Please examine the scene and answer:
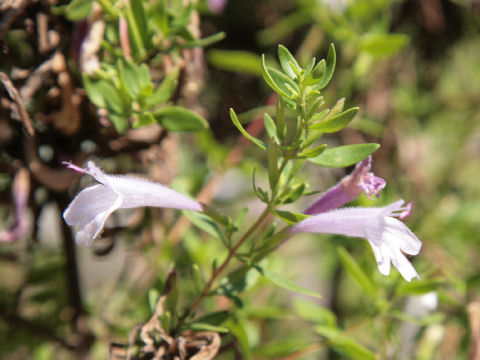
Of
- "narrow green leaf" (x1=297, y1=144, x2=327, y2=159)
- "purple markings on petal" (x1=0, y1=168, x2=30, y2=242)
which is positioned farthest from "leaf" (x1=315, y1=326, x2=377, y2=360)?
"purple markings on petal" (x1=0, y1=168, x2=30, y2=242)

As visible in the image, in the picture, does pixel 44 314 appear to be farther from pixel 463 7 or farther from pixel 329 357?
pixel 463 7

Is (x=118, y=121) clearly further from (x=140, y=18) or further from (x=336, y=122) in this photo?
(x=336, y=122)

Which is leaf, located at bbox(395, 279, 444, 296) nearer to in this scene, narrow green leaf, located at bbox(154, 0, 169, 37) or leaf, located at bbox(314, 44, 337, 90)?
leaf, located at bbox(314, 44, 337, 90)

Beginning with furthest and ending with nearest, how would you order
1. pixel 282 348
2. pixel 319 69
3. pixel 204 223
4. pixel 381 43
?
pixel 381 43
pixel 282 348
pixel 204 223
pixel 319 69

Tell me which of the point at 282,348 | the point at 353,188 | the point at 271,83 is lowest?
the point at 282,348

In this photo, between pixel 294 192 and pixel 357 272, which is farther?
pixel 357 272

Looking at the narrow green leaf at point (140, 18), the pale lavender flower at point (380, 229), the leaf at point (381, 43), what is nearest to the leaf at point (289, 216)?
the pale lavender flower at point (380, 229)

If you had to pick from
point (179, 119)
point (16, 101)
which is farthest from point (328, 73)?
point (16, 101)
